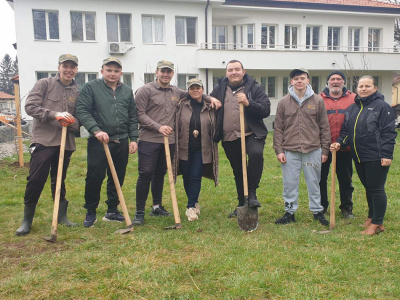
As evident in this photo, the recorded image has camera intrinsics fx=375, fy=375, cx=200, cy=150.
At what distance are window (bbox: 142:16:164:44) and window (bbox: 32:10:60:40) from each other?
13.6 ft

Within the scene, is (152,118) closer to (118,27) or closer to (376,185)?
(376,185)

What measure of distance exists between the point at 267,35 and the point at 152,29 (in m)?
6.79

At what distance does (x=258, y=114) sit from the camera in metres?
5.13

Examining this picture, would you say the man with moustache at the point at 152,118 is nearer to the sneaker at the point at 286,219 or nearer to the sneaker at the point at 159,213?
the sneaker at the point at 159,213

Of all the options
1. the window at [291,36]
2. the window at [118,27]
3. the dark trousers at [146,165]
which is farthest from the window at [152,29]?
the dark trousers at [146,165]

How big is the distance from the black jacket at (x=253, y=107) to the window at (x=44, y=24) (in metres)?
14.9

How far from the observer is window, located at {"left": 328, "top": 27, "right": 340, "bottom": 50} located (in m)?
22.5

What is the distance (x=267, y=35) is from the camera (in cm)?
2145

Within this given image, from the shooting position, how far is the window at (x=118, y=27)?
722 inches

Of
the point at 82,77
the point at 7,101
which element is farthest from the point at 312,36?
the point at 7,101

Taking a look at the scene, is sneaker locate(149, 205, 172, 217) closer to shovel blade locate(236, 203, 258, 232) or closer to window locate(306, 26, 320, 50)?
shovel blade locate(236, 203, 258, 232)

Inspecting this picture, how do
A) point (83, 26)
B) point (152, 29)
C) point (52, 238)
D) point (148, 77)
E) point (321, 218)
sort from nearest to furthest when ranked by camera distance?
point (52, 238) < point (321, 218) < point (83, 26) < point (152, 29) < point (148, 77)

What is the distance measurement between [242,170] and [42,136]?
2.72 metres

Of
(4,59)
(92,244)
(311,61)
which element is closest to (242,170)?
(92,244)
